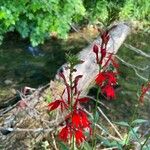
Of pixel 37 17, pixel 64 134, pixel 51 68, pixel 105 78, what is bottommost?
pixel 51 68

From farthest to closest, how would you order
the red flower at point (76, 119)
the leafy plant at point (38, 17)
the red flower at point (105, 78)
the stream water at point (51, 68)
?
1. the leafy plant at point (38, 17)
2. the stream water at point (51, 68)
3. the red flower at point (105, 78)
4. the red flower at point (76, 119)

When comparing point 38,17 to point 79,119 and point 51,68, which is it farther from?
point 79,119

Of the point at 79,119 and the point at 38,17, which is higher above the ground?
the point at 79,119

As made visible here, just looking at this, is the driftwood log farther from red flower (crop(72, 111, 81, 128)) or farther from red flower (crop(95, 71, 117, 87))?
red flower (crop(72, 111, 81, 128))

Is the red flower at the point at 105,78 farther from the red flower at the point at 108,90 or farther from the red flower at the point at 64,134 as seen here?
the red flower at the point at 64,134

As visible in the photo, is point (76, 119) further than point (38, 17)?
No

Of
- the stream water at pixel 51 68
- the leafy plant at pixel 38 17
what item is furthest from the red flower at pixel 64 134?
the leafy plant at pixel 38 17

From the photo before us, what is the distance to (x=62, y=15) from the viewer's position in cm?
691

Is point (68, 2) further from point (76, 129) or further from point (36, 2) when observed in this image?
point (76, 129)

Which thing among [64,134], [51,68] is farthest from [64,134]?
[51,68]

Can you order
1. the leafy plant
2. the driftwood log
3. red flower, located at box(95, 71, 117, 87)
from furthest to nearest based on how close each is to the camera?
the leafy plant, the driftwood log, red flower, located at box(95, 71, 117, 87)

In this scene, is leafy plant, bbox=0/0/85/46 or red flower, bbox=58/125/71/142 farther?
leafy plant, bbox=0/0/85/46

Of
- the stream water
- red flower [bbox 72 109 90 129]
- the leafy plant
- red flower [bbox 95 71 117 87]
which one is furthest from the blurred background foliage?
red flower [bbox 72 109 90 129]

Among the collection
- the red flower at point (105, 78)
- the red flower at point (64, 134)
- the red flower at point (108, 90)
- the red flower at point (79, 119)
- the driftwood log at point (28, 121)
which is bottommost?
the driftwood log at point (28, 121)
